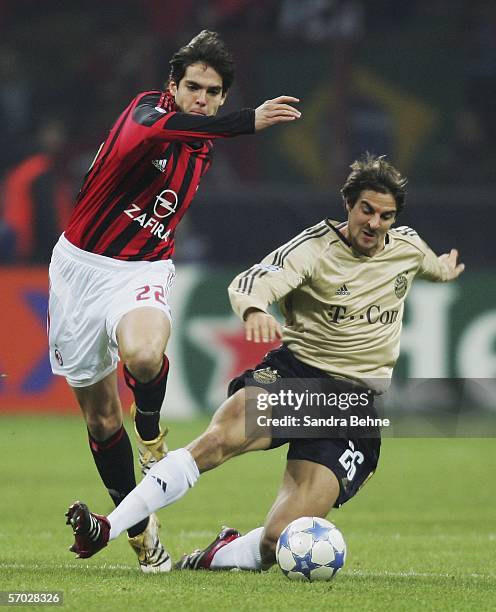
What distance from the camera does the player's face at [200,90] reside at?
550 centimetres

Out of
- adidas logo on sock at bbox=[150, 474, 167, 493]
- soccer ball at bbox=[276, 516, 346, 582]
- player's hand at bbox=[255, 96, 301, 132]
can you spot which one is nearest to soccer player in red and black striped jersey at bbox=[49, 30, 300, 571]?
player's hand at bbox=[255, 96, 301, 132]

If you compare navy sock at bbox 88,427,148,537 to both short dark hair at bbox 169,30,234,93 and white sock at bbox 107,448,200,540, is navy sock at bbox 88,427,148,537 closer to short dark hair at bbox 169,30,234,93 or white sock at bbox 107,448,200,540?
white sock at bbox 107,448,200,540

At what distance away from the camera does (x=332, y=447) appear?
546cm

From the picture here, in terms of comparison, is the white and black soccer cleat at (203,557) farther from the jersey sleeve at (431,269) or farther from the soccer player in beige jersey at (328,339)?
the jersey sleeve at (431,269)

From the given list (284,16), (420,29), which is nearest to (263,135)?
(284,16)

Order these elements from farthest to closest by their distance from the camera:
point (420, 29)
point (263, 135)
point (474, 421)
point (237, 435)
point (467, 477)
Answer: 1. point (420, 29)
2. point (263, 135)
3. point (474, 421)
4. point (467, 477)
5. point (237, 435)

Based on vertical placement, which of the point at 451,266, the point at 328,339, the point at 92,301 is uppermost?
Result: the point at 451,266

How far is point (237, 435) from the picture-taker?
17.2 ft

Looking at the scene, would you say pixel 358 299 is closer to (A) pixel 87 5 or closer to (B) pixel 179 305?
(B) pixel 179 305

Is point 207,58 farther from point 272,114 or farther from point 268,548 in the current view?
point 268,548

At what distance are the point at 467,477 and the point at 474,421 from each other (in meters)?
1.75

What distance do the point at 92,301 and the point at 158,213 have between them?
450 mm

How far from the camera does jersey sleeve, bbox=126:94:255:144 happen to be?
5098mm

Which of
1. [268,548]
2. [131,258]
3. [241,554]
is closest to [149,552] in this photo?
[241,554]
